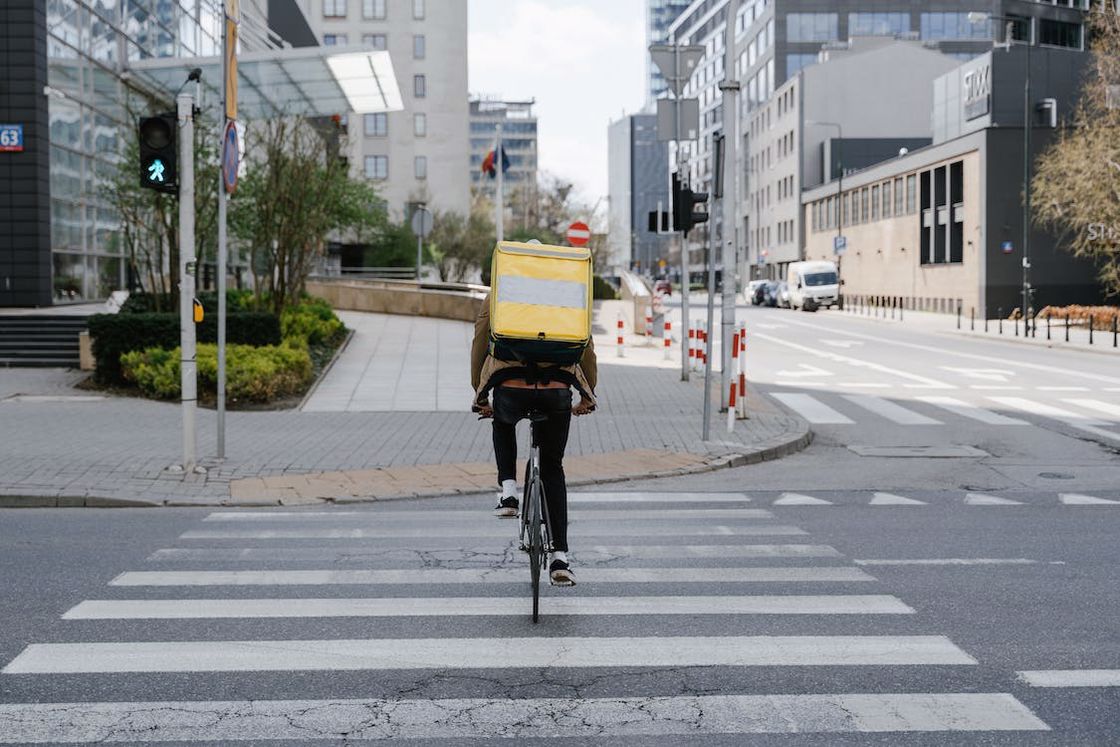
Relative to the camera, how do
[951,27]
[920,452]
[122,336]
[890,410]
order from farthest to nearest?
1. [951,27]
2. [122,336]
3. [890,410]
4. [920,452]

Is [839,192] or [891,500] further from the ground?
[839,192]

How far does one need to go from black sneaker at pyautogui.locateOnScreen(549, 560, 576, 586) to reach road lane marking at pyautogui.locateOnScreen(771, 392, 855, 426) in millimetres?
10835

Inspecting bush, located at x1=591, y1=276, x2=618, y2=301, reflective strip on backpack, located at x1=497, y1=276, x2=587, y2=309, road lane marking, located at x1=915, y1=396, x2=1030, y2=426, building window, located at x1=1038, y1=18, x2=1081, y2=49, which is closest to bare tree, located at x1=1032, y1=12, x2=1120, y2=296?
bush, located at x1=591, y1=276, x2=618, y2=301

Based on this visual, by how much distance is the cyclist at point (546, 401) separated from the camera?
20.6 feet

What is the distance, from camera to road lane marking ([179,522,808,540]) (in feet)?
28.8

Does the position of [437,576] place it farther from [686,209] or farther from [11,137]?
[11,137]

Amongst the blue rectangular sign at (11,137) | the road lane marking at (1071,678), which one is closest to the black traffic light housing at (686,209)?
the road lane marking at (1071,678)

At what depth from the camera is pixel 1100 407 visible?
59.9 ft

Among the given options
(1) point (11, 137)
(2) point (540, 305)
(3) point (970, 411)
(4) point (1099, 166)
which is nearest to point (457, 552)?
(2) point (540, 305)

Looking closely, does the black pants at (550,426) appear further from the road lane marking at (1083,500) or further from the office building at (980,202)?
the office building at (980,202)

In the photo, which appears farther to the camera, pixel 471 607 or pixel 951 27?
pixel 951 27

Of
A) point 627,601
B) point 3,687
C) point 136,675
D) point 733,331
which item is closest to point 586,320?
point 627,601

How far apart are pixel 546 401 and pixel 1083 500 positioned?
6151 mm

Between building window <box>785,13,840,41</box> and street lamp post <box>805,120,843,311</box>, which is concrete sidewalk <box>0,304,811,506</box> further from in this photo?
building window <box>785,13,840,41</box>
